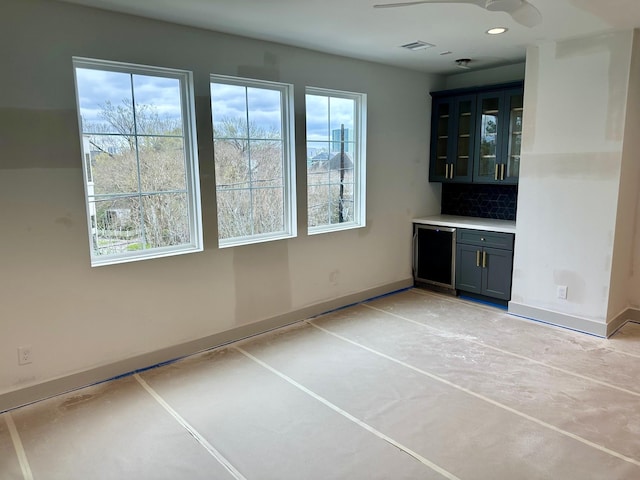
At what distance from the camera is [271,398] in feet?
9.34

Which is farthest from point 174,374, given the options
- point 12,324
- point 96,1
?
point 96,1

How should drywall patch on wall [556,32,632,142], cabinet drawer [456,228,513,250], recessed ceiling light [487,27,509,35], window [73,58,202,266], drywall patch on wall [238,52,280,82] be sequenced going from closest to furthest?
window [73,58,202,266] < recessed ceiling light [487,27,509,35] < drywall patch on wall [556,32,632,142] < drywall patch on wall [238,52,280,82] < cabinet drawer [456,228,513,250]

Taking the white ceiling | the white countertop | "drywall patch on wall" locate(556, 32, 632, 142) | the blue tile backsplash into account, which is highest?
the white ceiling

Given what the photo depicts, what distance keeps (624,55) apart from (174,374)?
4.20 m

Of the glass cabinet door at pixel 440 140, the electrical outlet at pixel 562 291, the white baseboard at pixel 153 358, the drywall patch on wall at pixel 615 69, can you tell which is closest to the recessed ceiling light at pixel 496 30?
the drywall patch on wall at pixel 615 69

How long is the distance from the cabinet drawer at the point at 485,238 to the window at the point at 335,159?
3.53ft

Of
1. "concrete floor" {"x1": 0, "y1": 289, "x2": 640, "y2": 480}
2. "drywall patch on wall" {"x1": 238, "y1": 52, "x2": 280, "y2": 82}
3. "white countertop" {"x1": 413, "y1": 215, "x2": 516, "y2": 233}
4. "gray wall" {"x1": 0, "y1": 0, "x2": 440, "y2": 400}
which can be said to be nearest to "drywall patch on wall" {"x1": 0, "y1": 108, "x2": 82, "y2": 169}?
"gray wall" {"x1": 0, "y1": 0, "x2": 440, "y2": 400}

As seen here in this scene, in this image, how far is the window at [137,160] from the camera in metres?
3.01

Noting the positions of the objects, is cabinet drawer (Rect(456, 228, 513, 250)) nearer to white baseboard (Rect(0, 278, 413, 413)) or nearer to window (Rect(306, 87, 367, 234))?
window (Rect(306, 87, 367, 234))

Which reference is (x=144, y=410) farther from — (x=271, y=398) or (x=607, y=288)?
(x=607, y=288)

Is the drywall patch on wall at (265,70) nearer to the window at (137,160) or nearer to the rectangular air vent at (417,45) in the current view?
the window at (137,160)

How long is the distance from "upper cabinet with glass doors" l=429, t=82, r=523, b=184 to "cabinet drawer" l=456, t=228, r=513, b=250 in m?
0.59

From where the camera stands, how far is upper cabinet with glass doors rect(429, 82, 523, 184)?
455 centimetres

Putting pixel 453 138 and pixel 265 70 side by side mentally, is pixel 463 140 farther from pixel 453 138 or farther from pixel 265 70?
pixel 265 70
